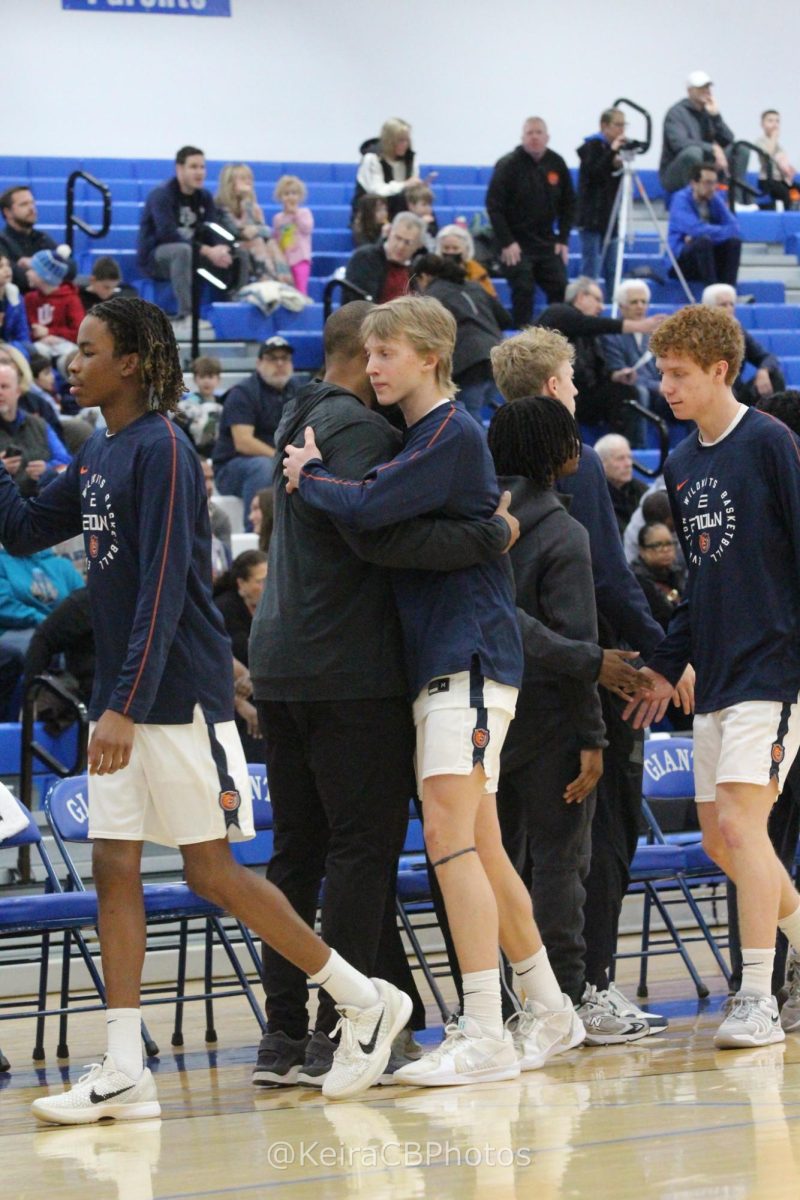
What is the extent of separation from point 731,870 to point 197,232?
7.49m

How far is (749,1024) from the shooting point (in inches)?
164

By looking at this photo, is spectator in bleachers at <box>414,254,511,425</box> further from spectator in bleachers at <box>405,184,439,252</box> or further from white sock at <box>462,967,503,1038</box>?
white sock at <box>462,967,503,1038</box>

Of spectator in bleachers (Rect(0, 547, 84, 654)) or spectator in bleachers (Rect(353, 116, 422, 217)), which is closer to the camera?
spectator in bleachers (Rect(0, 547, 84, 654))

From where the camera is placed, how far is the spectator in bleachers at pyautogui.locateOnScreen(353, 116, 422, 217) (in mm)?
12947

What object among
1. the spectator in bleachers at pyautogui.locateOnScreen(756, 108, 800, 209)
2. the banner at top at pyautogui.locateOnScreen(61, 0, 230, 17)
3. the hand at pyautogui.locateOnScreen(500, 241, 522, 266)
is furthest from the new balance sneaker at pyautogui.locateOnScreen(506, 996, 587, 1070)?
the spectator in bleachers at pyautogui.locateOnScreen(756, 108, 800, 209)

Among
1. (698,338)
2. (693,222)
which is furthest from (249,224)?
(698,338)

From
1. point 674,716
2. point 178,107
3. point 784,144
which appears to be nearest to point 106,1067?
point 674,716

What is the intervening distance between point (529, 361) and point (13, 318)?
609 cm

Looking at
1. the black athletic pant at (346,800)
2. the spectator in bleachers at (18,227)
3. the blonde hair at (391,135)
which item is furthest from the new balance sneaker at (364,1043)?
the blonde hair at (391,135)

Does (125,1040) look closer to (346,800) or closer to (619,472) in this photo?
(346,800)

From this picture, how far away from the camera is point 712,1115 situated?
319cm

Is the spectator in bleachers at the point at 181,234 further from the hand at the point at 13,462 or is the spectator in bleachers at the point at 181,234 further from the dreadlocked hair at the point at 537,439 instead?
the dreadlocked hair at the point at 537,439

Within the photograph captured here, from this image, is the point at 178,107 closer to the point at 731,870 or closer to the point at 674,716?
the point at 674,716

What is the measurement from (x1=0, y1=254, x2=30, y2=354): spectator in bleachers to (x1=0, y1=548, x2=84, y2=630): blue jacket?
2.61 meters
